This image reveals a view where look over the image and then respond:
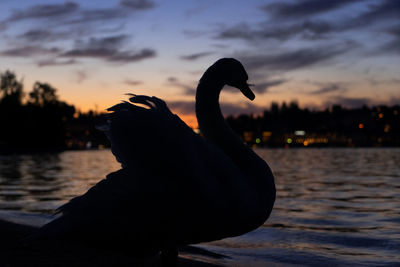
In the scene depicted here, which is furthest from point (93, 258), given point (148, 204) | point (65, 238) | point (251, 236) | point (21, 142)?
point (21, 142)

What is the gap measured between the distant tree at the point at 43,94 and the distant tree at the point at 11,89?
933 cm

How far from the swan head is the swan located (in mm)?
714

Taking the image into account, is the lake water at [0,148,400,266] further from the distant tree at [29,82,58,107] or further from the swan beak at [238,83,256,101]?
the distant tree at [29,82,58,107]

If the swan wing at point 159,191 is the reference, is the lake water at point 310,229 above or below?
below

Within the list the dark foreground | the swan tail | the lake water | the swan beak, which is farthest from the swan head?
the lake water

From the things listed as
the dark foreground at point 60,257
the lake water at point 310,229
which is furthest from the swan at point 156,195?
the lake water at point 310,229

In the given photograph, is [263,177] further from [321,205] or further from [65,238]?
[321,205]

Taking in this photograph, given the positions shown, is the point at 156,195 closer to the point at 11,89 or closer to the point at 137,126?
the point at 137,126

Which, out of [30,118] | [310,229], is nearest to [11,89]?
[30,118]

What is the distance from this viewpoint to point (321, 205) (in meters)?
15.6

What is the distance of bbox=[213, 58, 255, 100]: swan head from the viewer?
4.87 metres

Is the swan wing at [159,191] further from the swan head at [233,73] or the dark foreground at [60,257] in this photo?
the dark foreground at [60,257]

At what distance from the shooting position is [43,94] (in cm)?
12512

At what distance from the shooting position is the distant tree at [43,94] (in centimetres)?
12419
